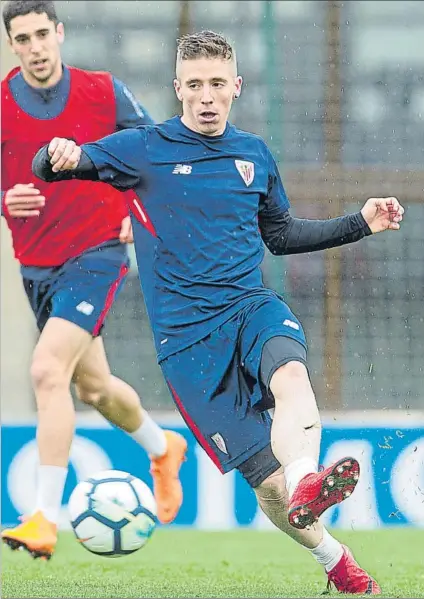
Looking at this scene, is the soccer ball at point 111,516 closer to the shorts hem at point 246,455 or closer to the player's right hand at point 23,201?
the shorts hem at point 246,455

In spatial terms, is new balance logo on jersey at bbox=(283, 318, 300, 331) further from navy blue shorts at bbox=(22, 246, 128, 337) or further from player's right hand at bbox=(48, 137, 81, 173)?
navy blue shorts at bbox=(22, 246, 128, 337)

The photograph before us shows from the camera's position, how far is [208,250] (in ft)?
16.2

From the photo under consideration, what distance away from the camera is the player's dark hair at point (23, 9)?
248 inches

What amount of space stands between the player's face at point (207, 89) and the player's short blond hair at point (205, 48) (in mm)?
18

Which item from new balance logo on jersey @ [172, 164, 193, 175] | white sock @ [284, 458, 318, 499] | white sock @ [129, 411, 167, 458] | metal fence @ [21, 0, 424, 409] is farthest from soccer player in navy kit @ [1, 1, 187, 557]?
metal fence @ [21, 0, 424, 409]

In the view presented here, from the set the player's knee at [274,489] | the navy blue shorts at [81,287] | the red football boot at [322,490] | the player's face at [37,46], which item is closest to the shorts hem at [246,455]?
the player's knee at [274,489]

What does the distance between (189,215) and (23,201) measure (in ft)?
3.96

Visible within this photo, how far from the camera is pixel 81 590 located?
557 cm

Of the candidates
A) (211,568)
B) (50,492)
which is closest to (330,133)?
(211,568)

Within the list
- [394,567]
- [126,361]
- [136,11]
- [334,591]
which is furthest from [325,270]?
[334,591]

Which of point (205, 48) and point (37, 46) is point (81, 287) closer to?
point (37, 46)

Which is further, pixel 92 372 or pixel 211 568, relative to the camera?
pixel 211 568

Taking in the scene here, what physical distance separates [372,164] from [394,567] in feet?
13.6

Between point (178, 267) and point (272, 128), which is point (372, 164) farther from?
point (178, 267)
